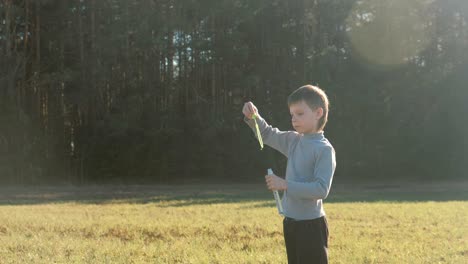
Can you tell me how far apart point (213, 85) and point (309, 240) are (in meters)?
19.0

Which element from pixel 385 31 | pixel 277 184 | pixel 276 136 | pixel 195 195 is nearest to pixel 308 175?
pixel 277 184

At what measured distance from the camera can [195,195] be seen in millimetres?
15961

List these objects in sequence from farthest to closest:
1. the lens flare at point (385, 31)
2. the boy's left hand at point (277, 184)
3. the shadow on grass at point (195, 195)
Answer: the lens flare at point (385, 31)
the shadow on grass at point (195, 195)
the boy's left hand at point (277, 184)

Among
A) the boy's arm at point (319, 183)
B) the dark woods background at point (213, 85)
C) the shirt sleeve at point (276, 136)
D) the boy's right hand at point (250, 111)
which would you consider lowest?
the boy's arm at point (319, 183)

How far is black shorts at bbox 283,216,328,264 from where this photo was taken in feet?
10.4

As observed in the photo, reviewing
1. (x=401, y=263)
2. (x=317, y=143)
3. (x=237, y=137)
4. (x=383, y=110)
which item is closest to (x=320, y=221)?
(x=317, y=143)

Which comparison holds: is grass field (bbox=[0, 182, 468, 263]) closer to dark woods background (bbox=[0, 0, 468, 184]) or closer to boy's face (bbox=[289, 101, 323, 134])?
boy's face (bbox=[289, 101, 323, 134])

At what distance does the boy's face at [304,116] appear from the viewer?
3.14 m

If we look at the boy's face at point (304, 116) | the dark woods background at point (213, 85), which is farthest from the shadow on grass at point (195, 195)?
the boy's face at point (304, 116)

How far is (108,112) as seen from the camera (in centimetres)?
2122

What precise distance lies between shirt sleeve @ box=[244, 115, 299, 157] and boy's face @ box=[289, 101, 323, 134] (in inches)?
9.5

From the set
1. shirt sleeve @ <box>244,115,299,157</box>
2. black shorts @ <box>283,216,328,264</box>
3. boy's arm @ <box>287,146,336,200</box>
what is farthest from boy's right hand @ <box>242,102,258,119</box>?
black shorts @ <box>283,216,328,264</box>

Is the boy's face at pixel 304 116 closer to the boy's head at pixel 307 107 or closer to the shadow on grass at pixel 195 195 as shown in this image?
the boy's head at pixel 307 107

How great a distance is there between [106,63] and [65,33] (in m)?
1.85
